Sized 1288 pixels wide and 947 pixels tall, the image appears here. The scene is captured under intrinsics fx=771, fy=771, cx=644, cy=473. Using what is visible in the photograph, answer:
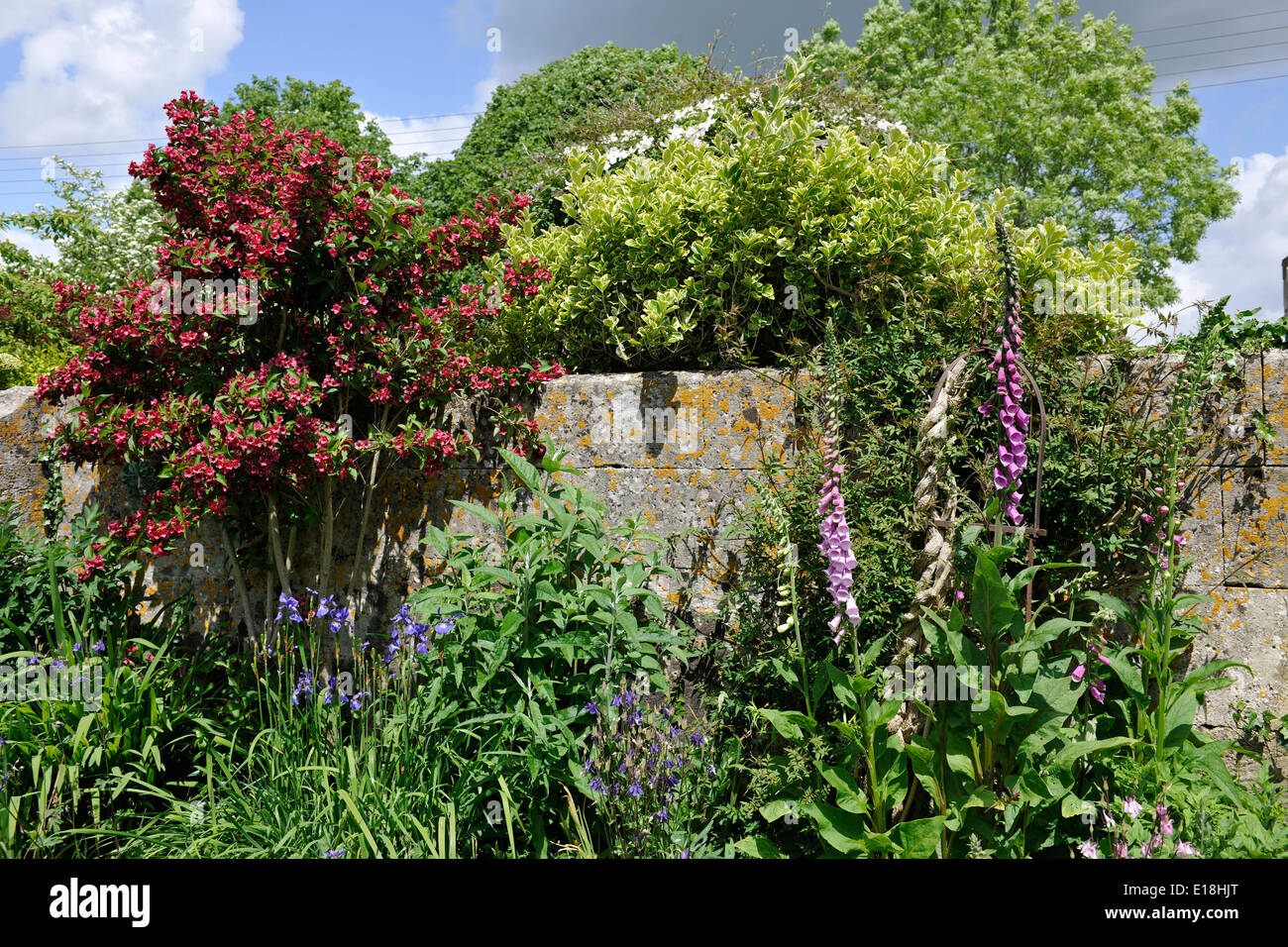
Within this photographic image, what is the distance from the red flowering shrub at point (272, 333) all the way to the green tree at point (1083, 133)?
14.3 meters

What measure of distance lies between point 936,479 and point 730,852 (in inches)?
62.4

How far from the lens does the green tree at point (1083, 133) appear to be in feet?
51.2

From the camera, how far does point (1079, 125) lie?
15555 mm

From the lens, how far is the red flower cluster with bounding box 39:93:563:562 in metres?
3.63

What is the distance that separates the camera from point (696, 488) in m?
3.68

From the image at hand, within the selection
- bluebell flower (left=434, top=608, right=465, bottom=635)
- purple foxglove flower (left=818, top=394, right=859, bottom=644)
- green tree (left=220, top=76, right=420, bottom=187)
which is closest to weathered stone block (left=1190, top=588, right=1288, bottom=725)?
purple foxglove flower (left=818, top=394, right=859, bottom=644)

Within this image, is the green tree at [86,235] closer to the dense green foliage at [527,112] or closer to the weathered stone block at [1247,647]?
the dense green foliage at [527,112]

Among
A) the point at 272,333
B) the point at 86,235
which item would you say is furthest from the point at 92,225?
the point at 272,333

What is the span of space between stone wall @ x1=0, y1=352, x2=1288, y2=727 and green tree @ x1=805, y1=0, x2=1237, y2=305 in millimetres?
14055

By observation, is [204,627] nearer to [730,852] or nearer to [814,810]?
[730,852]

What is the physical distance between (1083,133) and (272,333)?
55.7ft
